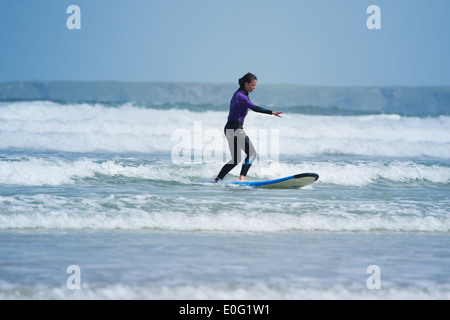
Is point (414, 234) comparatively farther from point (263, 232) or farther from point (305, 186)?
point (305, 186)

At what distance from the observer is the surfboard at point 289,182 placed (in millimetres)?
10219

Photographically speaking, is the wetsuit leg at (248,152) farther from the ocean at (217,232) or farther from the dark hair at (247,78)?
the dark hair at (247,78)

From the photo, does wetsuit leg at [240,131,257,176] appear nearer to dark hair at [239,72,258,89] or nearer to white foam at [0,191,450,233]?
dark hair at [239,72,258,89]

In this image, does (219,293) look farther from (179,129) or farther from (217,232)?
(179,129)

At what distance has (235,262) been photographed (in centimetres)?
555

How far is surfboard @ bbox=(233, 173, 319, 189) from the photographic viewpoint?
402 inches

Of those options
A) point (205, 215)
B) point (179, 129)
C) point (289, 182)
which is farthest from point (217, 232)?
point (179, 129)

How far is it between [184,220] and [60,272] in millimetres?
2382

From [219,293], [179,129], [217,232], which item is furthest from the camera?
[179,129]

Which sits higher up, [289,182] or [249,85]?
[249,85]

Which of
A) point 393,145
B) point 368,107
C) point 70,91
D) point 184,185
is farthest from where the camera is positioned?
point 70,91

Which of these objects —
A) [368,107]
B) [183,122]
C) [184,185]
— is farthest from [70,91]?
[184,185]

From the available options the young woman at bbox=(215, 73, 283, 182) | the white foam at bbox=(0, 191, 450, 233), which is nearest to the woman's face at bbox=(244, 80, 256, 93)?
the young woman at bbox=(215, 73, 283, 182)

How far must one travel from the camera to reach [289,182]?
10.3 metres
